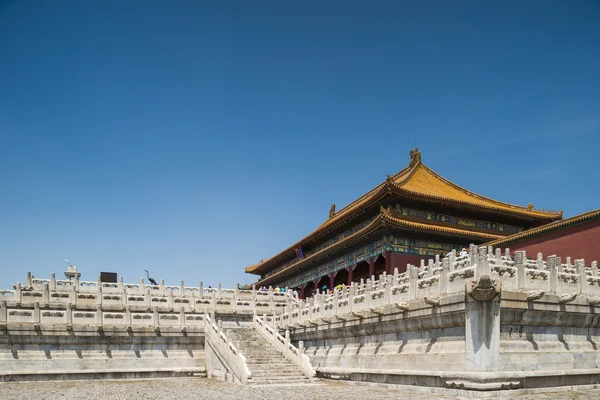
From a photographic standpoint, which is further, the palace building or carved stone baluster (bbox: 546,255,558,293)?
the palace building

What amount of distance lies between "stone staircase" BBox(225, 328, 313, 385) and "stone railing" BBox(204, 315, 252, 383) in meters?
0.45

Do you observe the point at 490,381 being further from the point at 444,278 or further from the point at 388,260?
the point at 388,260

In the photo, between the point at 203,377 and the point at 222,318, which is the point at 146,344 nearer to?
the point at 203,377

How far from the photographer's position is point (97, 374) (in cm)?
2566

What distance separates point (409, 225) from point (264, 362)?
1338 centimetres

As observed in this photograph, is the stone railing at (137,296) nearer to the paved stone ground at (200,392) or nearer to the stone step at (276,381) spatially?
the paved stone ground at (200,392)

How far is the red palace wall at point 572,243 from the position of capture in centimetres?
2484

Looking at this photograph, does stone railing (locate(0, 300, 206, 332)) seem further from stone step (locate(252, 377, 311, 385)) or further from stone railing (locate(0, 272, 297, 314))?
stone step (locate(252, 377, 311, 385))

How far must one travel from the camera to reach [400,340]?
18891 mm

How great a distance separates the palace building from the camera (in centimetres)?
3397

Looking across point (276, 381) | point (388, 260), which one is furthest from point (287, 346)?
point (388, 260)

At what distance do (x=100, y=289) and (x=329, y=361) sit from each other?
49.5ft

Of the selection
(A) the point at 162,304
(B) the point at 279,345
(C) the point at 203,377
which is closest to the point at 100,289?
(A) the point at 162,304

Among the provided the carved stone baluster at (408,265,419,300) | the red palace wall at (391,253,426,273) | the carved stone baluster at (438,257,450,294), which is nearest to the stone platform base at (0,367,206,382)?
the red palace wall at (391,253,426,273)
